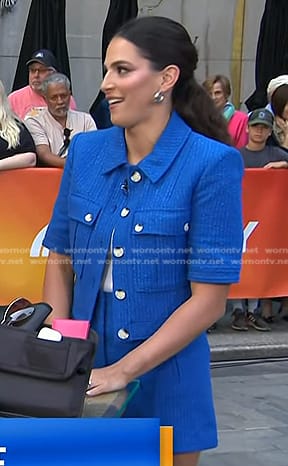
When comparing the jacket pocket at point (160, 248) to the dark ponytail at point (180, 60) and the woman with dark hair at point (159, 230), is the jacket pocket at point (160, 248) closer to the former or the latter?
the woman with dark hair at point (159, 230)

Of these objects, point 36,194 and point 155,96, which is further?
point 36,194

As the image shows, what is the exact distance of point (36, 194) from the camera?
7133mm

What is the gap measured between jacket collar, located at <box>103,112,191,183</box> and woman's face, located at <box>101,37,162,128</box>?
87 millimetres

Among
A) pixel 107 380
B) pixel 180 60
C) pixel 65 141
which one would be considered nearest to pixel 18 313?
pixel 107 380

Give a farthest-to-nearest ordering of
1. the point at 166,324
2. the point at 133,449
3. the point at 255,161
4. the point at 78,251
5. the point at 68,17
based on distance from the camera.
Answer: the point at 68,17 < the point at 255,161 < the point at 78,251 < the point at 166,324 < the point at 133,449

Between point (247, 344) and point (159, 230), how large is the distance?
17.0 feet

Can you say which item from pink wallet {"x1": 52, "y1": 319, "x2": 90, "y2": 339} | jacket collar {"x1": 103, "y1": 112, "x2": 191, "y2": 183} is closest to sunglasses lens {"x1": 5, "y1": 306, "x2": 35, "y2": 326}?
pink wallet {"x1": 52, "y1": 319, "x2": 90, "y2": 339}

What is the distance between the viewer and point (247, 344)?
7.47 meters

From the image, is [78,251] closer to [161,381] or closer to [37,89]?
[161,381]

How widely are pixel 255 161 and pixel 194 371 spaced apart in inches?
215

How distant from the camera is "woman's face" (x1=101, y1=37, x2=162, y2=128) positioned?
7.98 feet

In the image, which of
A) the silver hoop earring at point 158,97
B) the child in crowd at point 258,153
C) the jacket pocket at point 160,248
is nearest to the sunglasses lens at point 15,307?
the jacket pocket at point 160,248

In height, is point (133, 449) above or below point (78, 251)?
below

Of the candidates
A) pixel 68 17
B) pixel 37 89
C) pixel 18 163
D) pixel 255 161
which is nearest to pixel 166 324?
pixel 18 163
